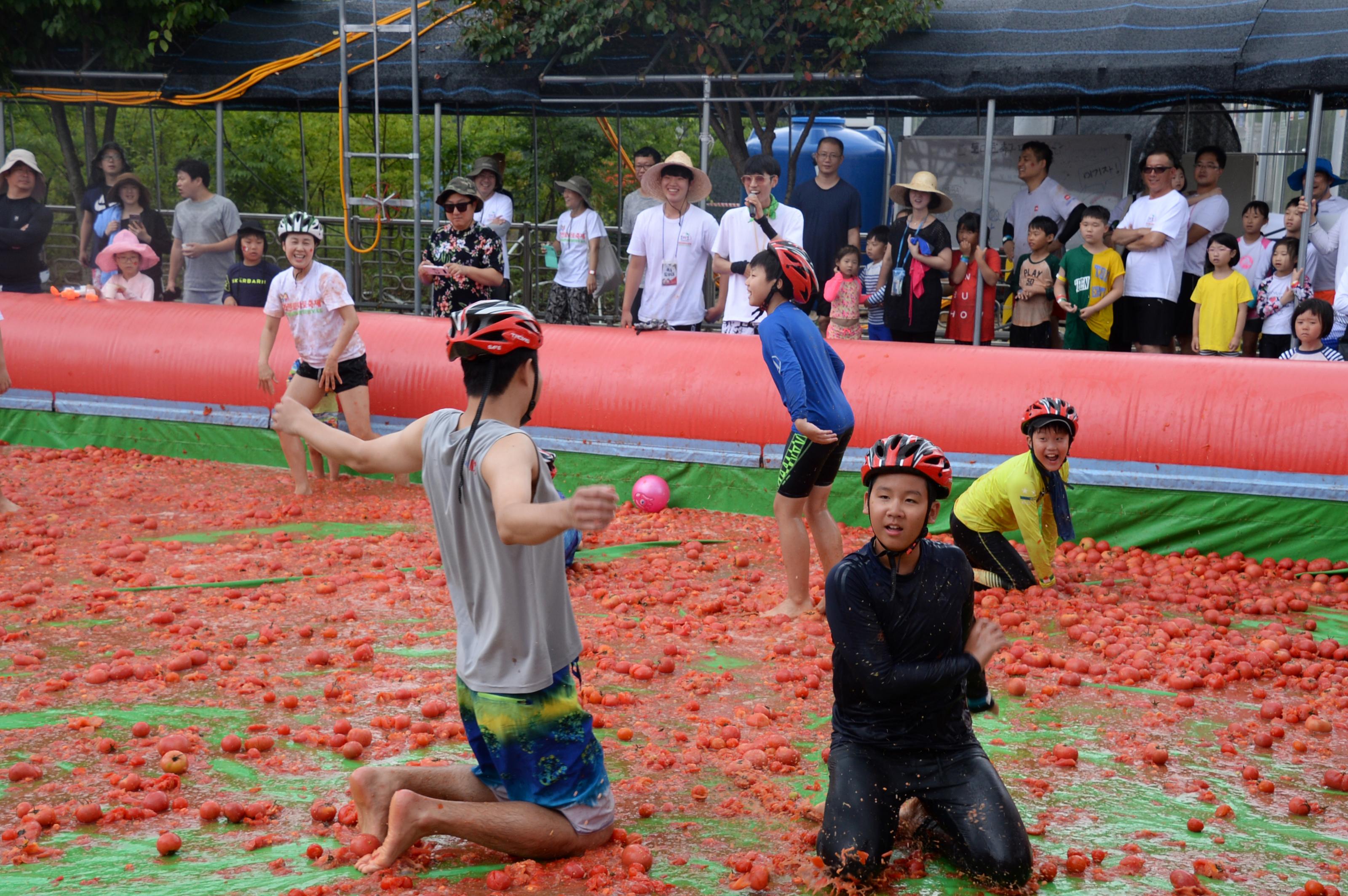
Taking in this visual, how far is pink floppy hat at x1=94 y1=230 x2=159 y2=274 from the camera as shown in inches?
488

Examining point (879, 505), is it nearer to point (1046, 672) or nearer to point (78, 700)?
point (1046, 672)

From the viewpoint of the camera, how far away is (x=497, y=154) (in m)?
13.7

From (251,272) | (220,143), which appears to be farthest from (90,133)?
(251,272)

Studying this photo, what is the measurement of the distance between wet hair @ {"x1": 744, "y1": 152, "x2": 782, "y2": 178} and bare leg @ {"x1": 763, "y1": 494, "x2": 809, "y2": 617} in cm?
366

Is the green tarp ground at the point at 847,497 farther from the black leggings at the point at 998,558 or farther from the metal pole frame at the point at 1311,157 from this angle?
the metal pole frame at the point at 1311,157

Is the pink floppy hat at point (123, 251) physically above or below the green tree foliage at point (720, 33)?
below

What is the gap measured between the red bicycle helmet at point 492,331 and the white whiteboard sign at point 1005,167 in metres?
10.4

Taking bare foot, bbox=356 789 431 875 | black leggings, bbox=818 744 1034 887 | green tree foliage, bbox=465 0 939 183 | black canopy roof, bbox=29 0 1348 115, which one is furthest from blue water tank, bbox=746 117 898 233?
bare foot, bbox=356 789 431 875

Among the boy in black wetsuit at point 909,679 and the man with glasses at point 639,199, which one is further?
the man with glasses at point 639,199

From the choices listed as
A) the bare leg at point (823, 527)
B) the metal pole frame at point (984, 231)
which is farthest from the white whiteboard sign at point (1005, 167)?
the bare leg at point (823, 527)

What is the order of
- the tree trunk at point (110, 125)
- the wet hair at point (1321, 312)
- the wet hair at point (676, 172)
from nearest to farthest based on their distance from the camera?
the wet hair at point (1321, 312) < the wet hair at point (676, 172) < the tree trunk at point (110, 125)

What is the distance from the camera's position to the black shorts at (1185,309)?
1105cm

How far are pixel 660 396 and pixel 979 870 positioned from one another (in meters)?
5.89

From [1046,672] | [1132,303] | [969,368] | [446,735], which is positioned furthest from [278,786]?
[1132,303]
